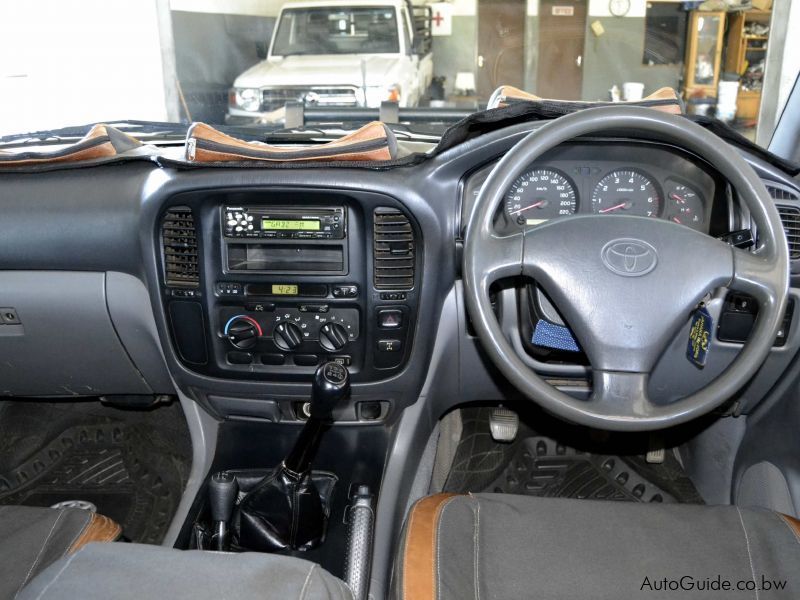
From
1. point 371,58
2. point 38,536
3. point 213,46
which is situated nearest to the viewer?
point 38,536

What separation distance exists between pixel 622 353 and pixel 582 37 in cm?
319

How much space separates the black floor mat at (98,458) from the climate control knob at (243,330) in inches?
34.0

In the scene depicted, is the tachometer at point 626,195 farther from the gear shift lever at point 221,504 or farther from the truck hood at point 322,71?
the truck hood at point 322,71

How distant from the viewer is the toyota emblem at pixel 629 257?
1366 mm

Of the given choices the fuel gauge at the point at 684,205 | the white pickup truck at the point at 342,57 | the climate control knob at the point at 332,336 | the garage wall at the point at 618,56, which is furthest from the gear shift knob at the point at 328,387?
the white pickup truck at the point at 342,57

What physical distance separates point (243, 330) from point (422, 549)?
0.73 metres

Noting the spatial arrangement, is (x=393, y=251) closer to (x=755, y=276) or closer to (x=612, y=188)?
(x=612, y=188)

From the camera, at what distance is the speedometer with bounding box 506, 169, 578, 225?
169cm

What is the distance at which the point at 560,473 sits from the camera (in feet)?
7.93

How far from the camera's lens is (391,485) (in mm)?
1893

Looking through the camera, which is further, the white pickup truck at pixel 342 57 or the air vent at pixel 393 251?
the white pickup truck at pixel 342 57

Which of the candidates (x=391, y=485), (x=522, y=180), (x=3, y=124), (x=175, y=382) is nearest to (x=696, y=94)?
(x=522, y=180)

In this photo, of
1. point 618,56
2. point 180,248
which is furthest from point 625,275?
point 618,56

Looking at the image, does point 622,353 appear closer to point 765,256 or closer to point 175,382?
point 765,256
